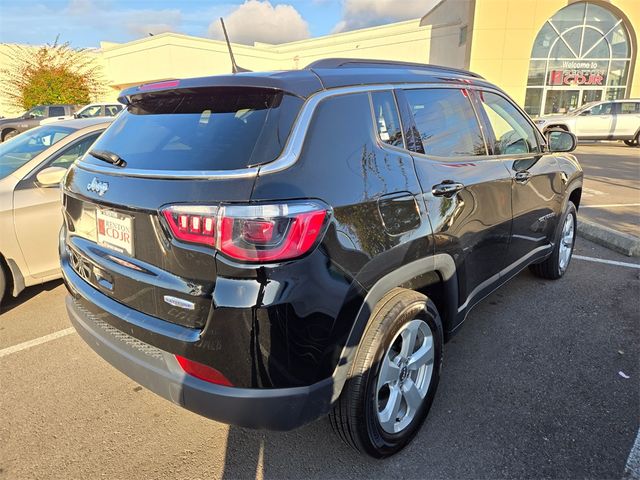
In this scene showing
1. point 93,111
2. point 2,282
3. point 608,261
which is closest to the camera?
point 2,282

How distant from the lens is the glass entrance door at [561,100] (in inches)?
1051

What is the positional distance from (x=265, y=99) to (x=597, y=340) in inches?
121

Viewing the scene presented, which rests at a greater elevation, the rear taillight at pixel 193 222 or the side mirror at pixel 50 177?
the rear taillight at pixel 193 222

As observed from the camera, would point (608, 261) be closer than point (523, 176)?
No

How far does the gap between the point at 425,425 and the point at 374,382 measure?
70 centimetres

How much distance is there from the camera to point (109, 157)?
2.25m

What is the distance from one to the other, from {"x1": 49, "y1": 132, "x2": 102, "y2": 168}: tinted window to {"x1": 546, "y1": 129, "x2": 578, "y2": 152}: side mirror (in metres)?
4.30

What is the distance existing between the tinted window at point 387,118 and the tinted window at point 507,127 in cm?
116

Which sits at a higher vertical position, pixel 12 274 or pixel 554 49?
pixel 554 49

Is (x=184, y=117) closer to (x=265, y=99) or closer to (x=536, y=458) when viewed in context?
(x=265, y=99)

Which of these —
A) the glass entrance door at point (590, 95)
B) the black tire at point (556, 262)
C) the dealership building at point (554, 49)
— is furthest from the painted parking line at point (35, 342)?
the glass entrance door at point (590, 95)

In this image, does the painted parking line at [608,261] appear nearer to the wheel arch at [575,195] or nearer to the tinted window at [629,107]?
the wheel arch at [575,195]

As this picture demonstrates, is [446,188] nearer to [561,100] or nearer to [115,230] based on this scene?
[115,230]

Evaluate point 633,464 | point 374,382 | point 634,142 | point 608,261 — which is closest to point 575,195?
point 608,261
